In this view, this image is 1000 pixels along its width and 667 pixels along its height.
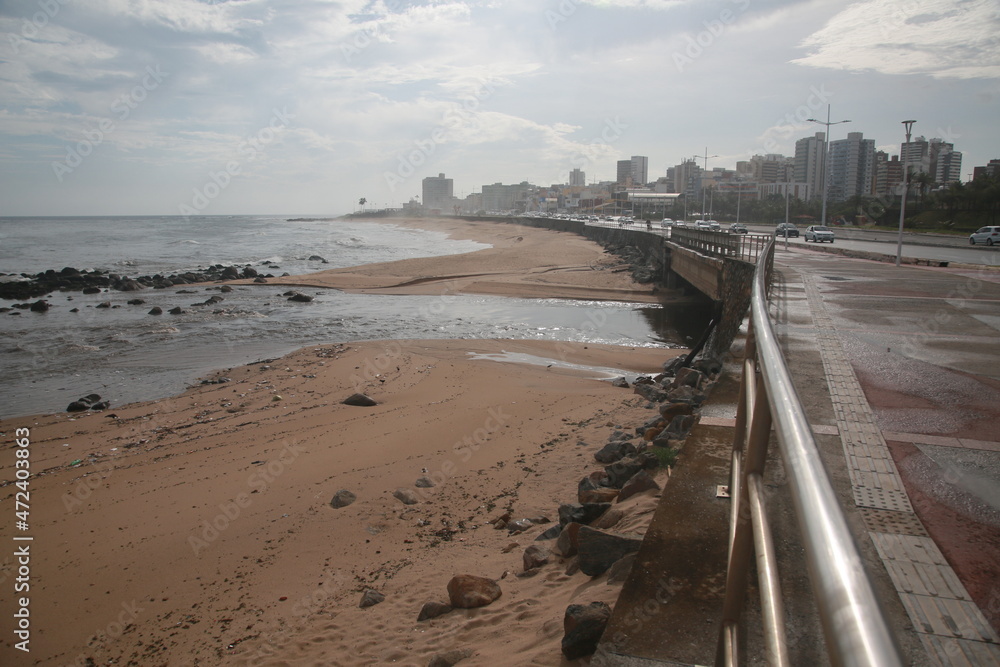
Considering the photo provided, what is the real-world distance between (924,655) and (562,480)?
17.0 feet

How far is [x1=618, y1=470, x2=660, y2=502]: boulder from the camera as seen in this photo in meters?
5.74

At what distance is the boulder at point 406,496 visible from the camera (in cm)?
720

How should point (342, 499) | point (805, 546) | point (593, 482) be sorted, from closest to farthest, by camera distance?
point (805, 546) → point (593, 482) → point (342, 499)

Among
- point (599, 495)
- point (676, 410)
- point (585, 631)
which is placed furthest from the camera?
point (676, 410)

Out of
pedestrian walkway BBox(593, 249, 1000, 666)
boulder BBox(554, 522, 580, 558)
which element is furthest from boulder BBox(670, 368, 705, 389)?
boulder BBox(554, 522, 580, 558)

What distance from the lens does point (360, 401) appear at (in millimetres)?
11523

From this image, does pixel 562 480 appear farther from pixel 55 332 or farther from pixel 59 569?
pixel 55 332

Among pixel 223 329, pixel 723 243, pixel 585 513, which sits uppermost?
pixel 723 243

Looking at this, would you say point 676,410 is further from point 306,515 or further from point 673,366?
point 673,366

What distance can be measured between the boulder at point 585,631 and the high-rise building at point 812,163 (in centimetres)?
16111

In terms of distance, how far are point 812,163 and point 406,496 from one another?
17634cm

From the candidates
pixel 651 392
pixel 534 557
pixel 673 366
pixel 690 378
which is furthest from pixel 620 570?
pixel 673 366

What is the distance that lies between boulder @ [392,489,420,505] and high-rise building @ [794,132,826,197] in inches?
6243

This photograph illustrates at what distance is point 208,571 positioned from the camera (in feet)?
20.1
